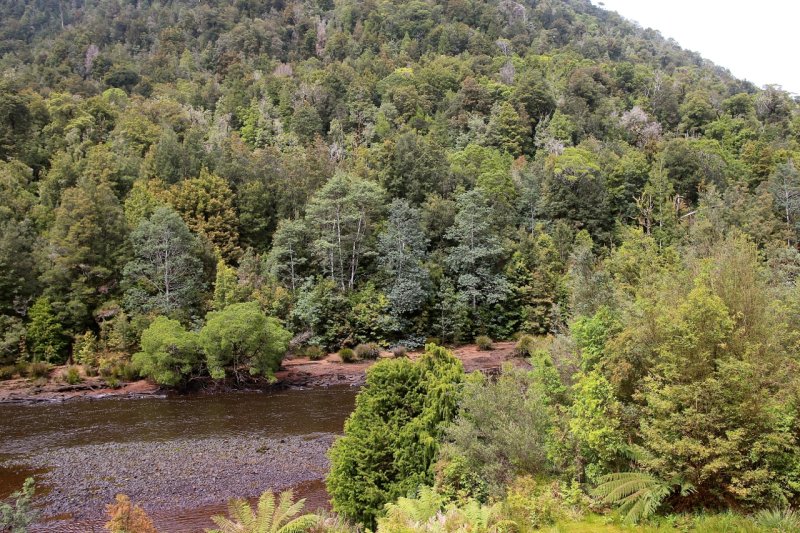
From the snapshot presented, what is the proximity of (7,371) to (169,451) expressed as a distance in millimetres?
19015

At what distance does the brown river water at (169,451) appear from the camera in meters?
18.1

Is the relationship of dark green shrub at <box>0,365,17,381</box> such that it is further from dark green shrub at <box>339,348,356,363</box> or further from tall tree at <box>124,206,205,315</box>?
dark green shrub at <box>339,348,356,363</box>

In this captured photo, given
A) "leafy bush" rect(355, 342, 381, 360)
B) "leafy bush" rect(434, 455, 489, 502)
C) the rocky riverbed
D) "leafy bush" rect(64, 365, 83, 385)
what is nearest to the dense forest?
"leafy bush" rect(434, 455, 489, 502)

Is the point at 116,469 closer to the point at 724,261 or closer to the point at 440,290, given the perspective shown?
the point at 724,261

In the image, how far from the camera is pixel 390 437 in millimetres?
14375

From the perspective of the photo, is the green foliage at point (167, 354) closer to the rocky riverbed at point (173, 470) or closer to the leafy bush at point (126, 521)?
the rocky riverbed at point (173, 470)

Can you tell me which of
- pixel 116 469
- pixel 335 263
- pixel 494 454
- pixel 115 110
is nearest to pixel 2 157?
pixel 115 110

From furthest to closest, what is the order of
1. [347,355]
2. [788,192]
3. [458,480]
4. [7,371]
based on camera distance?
[788,192]
[347,355]
[7,371]
[458,480]

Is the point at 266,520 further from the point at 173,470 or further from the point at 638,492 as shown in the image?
the point at 173,470

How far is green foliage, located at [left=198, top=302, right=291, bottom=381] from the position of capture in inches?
1239

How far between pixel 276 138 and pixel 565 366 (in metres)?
57.4

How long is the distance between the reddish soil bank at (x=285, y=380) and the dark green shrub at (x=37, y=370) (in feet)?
1.28

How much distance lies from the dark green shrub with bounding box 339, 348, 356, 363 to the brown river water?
6704 millimetres

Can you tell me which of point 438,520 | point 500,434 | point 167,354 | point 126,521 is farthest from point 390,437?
point 167,354
